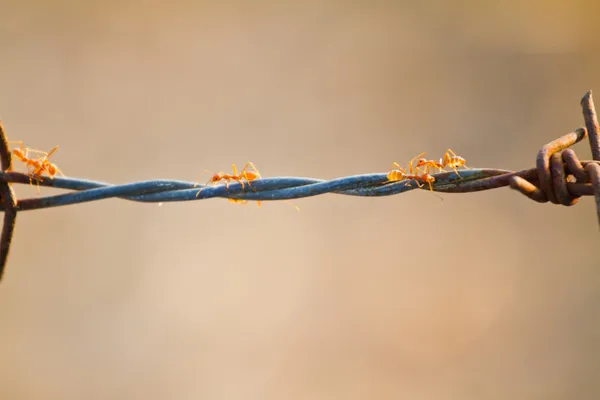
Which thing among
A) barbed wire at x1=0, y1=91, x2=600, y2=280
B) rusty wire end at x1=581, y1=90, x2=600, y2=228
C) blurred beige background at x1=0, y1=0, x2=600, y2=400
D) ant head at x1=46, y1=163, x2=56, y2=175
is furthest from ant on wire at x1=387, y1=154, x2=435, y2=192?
blurred beige background at x1=0, y1=0, x2=600, y2=400

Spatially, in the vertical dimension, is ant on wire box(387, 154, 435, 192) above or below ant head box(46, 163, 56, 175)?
below

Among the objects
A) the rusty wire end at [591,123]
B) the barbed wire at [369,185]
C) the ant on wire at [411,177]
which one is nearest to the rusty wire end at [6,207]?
the barbed wire at [369,185]

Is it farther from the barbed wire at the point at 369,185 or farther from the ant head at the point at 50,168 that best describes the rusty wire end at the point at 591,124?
the ant head at the point at 50,168

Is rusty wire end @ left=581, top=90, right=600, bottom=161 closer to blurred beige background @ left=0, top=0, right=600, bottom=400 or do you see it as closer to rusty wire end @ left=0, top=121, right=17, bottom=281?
rusty wire end @ left=0, top=121, right=17, bottom=281

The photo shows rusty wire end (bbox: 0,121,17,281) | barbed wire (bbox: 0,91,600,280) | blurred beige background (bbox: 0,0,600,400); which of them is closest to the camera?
barbed wire (bbox: 0,91,600,280)

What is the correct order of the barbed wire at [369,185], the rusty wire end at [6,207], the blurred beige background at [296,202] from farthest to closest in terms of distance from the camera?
the blurred beige background at [296,202]
the rusty wire end at [6,207]
the barbed wire at [369,185]

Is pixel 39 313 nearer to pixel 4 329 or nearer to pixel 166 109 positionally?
pixel 4 329

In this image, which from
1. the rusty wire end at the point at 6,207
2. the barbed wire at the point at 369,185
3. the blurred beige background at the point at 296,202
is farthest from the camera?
the blurred beige background at the point at 296,202

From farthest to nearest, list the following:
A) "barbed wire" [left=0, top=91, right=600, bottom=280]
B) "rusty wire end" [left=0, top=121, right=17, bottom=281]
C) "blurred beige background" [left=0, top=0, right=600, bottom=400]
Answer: "blurred beige background" [left=0, top=0, right=600, bottom=400] < "rusty wire end" [left=0, top=121, right=17, bottom=281] < "barbed wire" [left=0, top=91, right=600, bottom=280]
